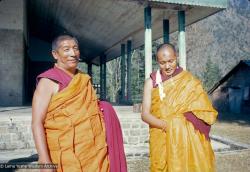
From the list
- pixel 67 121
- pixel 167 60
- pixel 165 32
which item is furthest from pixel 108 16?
pixel 67 121

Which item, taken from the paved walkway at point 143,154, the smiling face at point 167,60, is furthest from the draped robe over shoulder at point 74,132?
the paved walkway at point 143,154

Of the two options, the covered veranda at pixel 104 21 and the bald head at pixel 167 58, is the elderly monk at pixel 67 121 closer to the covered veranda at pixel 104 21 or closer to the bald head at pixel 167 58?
the bald head at pixel 167 58

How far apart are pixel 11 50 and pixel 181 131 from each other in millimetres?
9725

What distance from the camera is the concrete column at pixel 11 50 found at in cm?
1147

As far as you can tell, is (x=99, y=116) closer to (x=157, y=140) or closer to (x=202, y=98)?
(x=157, y=140)

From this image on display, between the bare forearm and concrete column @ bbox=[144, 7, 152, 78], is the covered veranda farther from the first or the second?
the bare forearm

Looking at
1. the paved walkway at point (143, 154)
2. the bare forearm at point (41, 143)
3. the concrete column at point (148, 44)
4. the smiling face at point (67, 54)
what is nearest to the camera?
the bare forearm at point (41, 143)

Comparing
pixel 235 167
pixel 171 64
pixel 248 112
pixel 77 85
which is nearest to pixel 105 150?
pixel 77 85

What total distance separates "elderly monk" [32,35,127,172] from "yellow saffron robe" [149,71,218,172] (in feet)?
2.53

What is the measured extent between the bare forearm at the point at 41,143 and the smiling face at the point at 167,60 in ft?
4.94

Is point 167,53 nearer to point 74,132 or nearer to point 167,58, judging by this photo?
point 167,58

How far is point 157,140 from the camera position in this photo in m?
3.43

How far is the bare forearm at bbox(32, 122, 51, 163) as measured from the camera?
96.7 inches

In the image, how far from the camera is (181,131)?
3342mm
